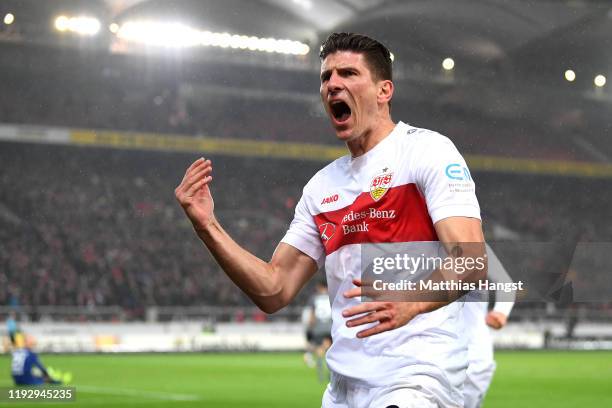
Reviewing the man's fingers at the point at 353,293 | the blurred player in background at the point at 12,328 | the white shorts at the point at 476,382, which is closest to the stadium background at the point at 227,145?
the blurred player in background at the point at 12,328

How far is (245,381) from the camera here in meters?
→ 17.4

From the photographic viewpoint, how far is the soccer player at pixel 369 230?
3309mm

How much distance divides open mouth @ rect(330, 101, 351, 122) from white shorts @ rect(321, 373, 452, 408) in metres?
0.90

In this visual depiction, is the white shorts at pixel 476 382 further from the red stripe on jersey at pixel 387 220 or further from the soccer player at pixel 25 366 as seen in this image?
the soccer player at pixel 25 366

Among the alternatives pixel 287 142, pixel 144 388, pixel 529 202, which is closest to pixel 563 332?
pixel 529 202

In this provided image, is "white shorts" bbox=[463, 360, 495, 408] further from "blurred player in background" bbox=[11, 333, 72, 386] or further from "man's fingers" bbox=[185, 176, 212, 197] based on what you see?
"blurred player in background" bbox=[11, 333, 72, 386]

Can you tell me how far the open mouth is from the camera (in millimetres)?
3627

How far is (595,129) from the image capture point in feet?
111

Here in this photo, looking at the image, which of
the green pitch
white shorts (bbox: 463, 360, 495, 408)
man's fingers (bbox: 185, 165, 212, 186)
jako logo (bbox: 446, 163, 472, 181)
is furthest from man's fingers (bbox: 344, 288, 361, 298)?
the green pitch

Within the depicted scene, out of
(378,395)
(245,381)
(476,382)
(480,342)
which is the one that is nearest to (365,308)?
(378,395)

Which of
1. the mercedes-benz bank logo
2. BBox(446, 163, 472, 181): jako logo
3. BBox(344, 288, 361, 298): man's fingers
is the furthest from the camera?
the mercedes-benz bank logo

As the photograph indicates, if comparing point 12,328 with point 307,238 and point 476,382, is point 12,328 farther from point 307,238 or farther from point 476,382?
point 307,238

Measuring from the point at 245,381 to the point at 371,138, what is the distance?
14067mm

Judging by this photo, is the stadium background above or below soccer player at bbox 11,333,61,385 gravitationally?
above
